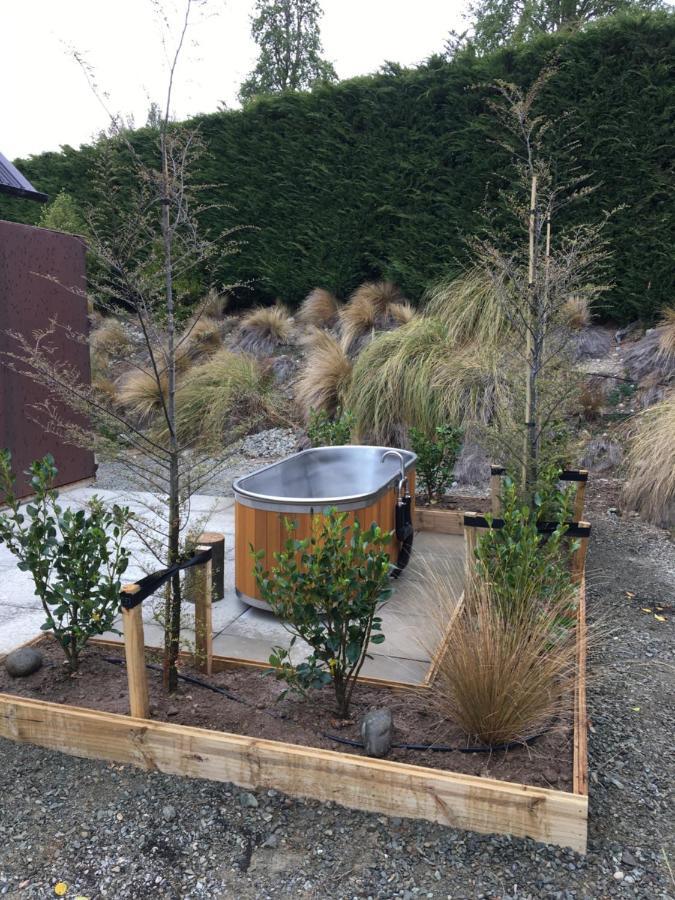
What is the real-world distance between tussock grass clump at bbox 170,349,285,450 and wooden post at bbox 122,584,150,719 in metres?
5.02

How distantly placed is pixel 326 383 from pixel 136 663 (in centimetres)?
505

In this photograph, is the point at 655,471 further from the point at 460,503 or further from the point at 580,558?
the point at 580,558

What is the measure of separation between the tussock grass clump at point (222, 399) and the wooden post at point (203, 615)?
470 cm

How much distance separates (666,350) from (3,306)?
5.51m

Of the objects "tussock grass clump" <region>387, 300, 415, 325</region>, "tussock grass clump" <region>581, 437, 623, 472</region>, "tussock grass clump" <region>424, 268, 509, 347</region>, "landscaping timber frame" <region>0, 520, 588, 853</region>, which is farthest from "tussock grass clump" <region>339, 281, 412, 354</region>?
"landscaping timber frame" <region>0, 520, 588, 853</region>

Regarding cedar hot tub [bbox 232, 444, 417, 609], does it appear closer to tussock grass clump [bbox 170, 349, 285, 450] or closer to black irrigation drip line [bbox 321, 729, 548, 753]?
black irrigation drip line [bbox 321, 729, 548, 753]

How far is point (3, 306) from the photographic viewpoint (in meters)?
4.66

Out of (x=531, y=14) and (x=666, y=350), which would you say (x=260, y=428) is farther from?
(x=531, y=14)

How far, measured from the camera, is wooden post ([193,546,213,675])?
2227 mm

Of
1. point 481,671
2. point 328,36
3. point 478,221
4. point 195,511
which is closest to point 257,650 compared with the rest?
point 481,671

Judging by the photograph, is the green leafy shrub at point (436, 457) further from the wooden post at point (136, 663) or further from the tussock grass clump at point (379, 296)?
the tussock grass clump at point (379, 296)

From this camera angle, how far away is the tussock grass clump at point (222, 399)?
23.4 feet

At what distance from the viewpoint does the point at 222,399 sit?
7.14 m

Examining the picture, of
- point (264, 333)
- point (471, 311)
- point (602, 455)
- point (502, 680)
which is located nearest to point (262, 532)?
Answer: point (502, 680)
